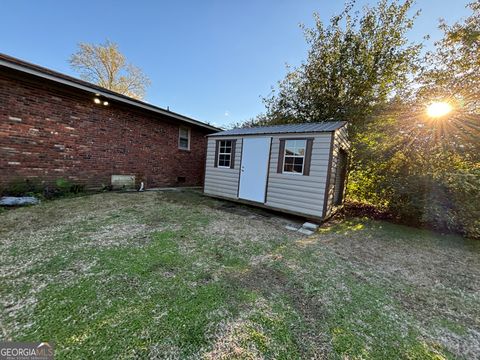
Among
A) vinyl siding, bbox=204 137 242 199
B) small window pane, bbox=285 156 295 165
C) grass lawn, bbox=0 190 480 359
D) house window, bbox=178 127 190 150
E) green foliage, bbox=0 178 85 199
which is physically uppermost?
house window, bbox=178 127 190 150

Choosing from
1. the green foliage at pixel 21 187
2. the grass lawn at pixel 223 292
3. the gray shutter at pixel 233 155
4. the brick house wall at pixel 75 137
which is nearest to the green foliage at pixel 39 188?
the green foliage at pixel 21 187

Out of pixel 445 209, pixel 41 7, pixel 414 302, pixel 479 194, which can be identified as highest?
pixel 41 7

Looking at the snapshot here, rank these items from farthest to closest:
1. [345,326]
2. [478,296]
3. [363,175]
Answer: [363,175] → [478,296] → [345,326]

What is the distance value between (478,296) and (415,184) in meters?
3.85

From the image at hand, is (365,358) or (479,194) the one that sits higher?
(479,194)

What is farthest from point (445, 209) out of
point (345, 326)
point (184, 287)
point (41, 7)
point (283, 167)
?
point (41, 7)

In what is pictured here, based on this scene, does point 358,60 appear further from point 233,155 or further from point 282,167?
point 233,155

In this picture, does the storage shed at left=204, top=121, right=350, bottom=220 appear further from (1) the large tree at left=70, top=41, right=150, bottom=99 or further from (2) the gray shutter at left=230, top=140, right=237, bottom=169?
(1) the large tree at left=70, top=41, right=150, bottom=99

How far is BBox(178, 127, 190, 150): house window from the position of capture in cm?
953

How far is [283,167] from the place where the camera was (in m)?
5.69

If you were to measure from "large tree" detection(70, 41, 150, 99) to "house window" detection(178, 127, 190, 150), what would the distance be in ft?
36.6

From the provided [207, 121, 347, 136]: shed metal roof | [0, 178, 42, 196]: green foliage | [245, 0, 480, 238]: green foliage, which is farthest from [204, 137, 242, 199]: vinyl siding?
[0, 178, 42, 196]: green foliage

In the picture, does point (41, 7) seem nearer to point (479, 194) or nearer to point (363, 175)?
point (363, 175)

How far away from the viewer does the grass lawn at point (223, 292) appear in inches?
64.3
